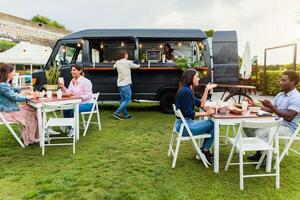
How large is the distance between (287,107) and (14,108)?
437 centimetres

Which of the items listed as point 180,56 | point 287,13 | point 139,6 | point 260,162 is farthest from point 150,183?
point 287,13

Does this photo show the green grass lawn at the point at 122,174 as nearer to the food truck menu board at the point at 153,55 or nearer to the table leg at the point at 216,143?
the table leg at the point at 216,143

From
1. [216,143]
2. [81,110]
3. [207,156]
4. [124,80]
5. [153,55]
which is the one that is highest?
[153,55]

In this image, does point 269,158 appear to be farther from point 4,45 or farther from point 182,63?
point 4,45

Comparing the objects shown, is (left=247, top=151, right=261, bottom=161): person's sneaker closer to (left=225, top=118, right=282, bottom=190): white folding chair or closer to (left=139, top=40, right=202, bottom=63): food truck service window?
(left=225, top=118, right=282, bottom=190): white folding chair

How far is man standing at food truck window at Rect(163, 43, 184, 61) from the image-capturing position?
9.53 meters

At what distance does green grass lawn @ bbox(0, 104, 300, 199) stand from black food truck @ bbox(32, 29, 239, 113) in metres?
3.11

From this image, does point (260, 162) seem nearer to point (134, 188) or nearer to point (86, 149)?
point (134, 188)

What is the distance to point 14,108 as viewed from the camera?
5660 millimetres

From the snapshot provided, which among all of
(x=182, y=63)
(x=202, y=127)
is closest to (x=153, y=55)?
(x=182, y=63)

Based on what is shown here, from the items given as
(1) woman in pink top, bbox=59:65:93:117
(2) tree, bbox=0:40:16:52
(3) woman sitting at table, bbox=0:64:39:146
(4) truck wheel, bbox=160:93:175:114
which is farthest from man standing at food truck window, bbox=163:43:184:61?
(2) tree, bbox=0:40:16:52

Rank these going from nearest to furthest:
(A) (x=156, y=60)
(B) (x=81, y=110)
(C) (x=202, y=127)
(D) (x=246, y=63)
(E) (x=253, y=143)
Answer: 1. (E) (x=253, y=143)
2. (C) (x=202, y=127)
3. (B) (x=81, y=110)
4. (A) (x=156, y=60)
5. (D) (x=246, y=63)

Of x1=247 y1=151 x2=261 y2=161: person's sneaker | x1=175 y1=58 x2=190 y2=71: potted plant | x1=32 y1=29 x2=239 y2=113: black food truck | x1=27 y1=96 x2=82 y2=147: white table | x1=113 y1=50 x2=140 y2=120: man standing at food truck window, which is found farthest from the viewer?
x1=32 y1=29 x2=239 y2=113: black food truck

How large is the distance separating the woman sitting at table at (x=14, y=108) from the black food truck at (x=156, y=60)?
3.47m
